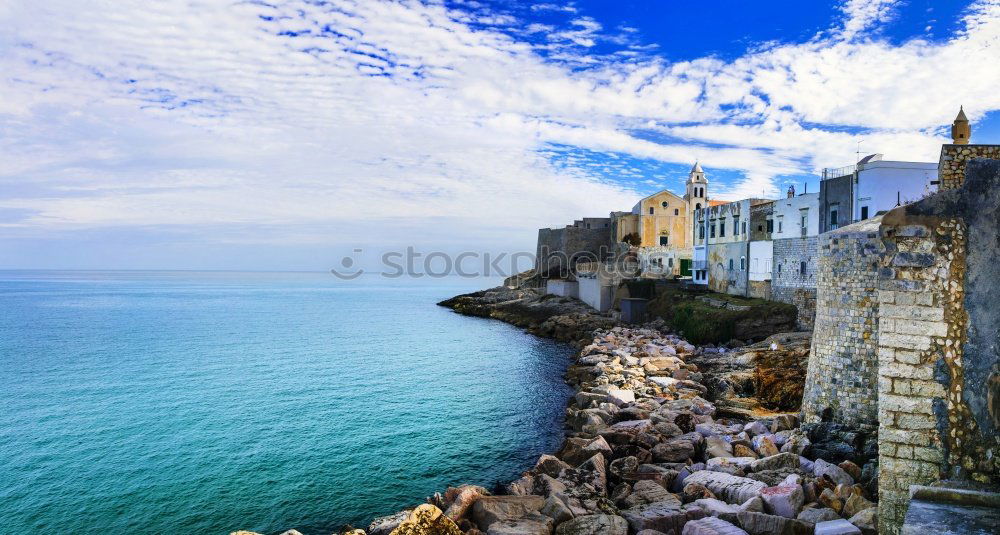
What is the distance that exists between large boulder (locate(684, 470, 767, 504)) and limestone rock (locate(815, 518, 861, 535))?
1849mm

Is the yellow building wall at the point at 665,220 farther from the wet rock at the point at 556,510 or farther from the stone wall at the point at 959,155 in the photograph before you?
the wet rock at the point at 556,510

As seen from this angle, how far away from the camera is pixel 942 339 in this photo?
22.8ft

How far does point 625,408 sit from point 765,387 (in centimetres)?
510

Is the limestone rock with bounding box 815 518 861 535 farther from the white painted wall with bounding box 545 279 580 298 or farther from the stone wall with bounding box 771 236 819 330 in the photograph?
the white painted wall with bounding box 545 279 580 298

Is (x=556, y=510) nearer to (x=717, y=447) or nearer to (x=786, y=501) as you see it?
A: (x=786, y=501)

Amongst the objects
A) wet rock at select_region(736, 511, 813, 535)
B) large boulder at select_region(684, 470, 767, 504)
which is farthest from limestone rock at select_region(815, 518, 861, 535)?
large boulder at select_region(684, 470, 767, 504)

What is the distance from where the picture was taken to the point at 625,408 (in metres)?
21.3

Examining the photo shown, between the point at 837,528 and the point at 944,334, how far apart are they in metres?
3.95

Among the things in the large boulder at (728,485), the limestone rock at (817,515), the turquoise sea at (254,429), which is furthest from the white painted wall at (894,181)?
the limestone rock at (817,515)

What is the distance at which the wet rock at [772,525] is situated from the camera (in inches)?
386

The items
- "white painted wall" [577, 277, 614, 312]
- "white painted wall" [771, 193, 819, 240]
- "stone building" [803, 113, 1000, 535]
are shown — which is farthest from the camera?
"white painted wall" [577, 277, 614, 312]

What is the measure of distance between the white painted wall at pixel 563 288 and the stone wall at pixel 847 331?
44.6 m

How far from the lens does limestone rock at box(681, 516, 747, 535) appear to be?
32.2ft

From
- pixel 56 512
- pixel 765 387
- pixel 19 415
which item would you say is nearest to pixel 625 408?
pixel 765 387
